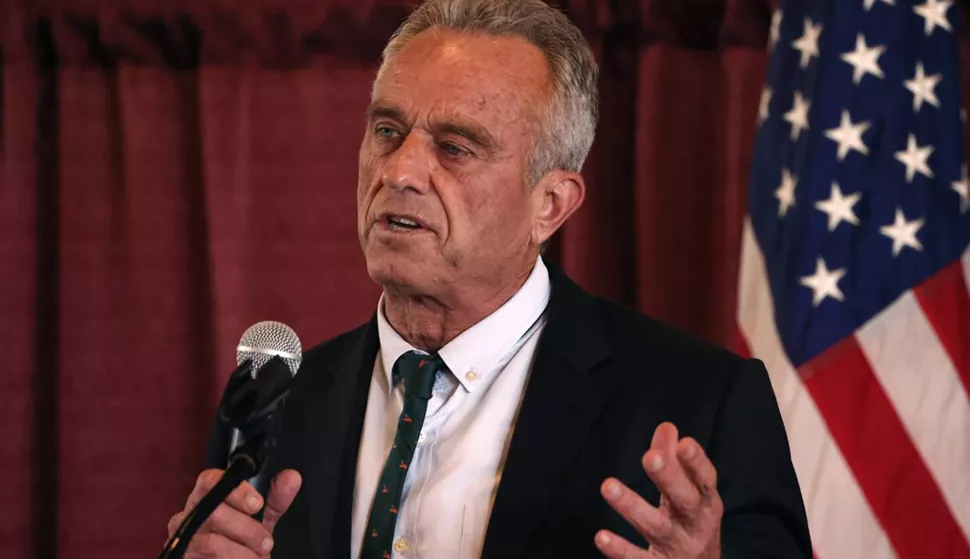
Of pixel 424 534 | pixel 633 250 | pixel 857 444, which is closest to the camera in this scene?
pixel 424 534

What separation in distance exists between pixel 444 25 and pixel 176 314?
1.72m

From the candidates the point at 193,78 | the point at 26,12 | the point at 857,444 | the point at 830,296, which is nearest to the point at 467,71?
the point at 830,296

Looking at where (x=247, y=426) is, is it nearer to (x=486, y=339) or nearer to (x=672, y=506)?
(x=672, y=506)

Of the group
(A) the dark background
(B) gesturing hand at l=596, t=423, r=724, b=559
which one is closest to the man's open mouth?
(B) gesturing hand at l=596, t=423, r=724, b=559

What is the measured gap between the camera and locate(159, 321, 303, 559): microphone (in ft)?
3.62

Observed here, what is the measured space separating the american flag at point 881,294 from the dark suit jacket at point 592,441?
0.68m

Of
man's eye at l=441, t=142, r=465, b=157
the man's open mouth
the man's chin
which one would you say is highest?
man's eye at l=441, t=142, r=465, b=157

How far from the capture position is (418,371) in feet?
6.09

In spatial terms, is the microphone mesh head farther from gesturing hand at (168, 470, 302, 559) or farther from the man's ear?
the man's ear

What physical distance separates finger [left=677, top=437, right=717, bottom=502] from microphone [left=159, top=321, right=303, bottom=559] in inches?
18.2

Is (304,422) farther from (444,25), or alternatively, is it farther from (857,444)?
(857,444)

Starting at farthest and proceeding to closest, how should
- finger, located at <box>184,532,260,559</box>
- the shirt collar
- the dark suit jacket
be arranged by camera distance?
the shirt collar
the dark suit jacket
finger, located at <box>184,532,260,559</box>

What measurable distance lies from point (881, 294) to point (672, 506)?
127 centimetres

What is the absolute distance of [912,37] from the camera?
8.08 feet
